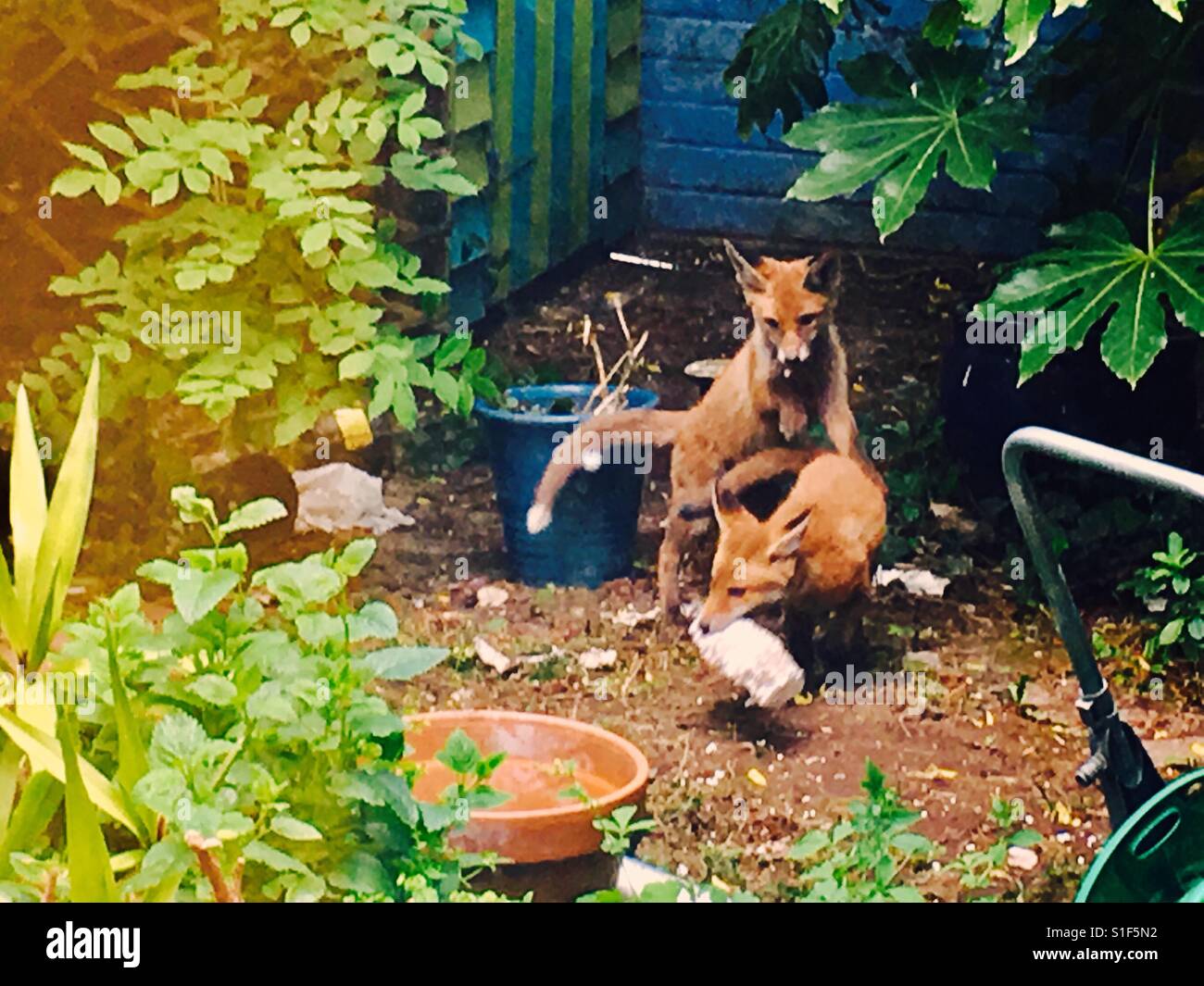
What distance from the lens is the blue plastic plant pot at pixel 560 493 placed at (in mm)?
2277

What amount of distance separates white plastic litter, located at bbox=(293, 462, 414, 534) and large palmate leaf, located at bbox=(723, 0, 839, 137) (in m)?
0.72

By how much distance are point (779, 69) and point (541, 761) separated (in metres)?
1.01

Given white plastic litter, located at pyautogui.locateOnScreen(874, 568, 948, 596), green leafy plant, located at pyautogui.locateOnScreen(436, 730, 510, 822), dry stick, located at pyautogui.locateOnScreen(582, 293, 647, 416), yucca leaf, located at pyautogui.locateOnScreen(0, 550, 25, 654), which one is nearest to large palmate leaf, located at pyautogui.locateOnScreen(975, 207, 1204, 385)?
white plastic litter, located at pyautogui.locateOnScreen(874, 568, 948, 596)

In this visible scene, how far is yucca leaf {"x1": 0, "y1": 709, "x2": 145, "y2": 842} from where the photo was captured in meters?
1.84

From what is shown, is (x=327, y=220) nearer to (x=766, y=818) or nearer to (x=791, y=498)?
(x=791, y=498)

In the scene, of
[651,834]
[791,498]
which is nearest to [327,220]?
[791,498]

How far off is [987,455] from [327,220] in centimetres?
99

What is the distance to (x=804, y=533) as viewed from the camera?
229 cm

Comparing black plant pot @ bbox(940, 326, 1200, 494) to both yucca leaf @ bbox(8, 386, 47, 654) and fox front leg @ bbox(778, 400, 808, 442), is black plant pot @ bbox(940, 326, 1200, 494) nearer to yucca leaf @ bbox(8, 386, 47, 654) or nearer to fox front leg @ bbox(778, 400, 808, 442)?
fox front leg @ bbox(778, 400, 808, 442)
